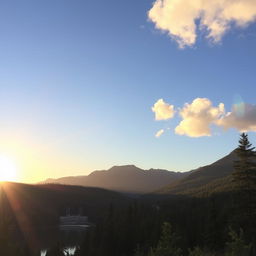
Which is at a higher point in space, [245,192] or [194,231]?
[245,192]

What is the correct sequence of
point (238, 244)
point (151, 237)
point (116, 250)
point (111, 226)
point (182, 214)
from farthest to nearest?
1. point (182, 214)
2. point (111, 226)
3. point (116, 250)
4. point (151, 237)
5. point (238, 244)

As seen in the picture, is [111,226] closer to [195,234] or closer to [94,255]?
[94,255]

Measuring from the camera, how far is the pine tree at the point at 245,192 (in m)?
40.3

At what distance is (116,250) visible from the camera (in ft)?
348

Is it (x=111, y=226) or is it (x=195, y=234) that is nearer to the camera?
(x=195, y=234)

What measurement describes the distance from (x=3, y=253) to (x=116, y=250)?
7925cm

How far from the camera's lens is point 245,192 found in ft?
134

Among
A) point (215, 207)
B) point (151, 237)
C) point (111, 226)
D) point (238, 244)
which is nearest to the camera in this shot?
point (238, 244)

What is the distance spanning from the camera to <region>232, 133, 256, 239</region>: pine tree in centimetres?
4031

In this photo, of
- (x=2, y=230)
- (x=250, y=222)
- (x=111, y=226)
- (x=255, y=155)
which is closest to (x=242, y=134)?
(x=255, y=155)

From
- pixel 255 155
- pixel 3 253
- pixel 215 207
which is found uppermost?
pixel 255 155

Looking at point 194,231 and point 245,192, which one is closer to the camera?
point 245,192

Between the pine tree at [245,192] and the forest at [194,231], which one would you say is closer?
the forest at [194,231]

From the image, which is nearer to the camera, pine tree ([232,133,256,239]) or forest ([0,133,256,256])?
forest ([0,133,256,256])
